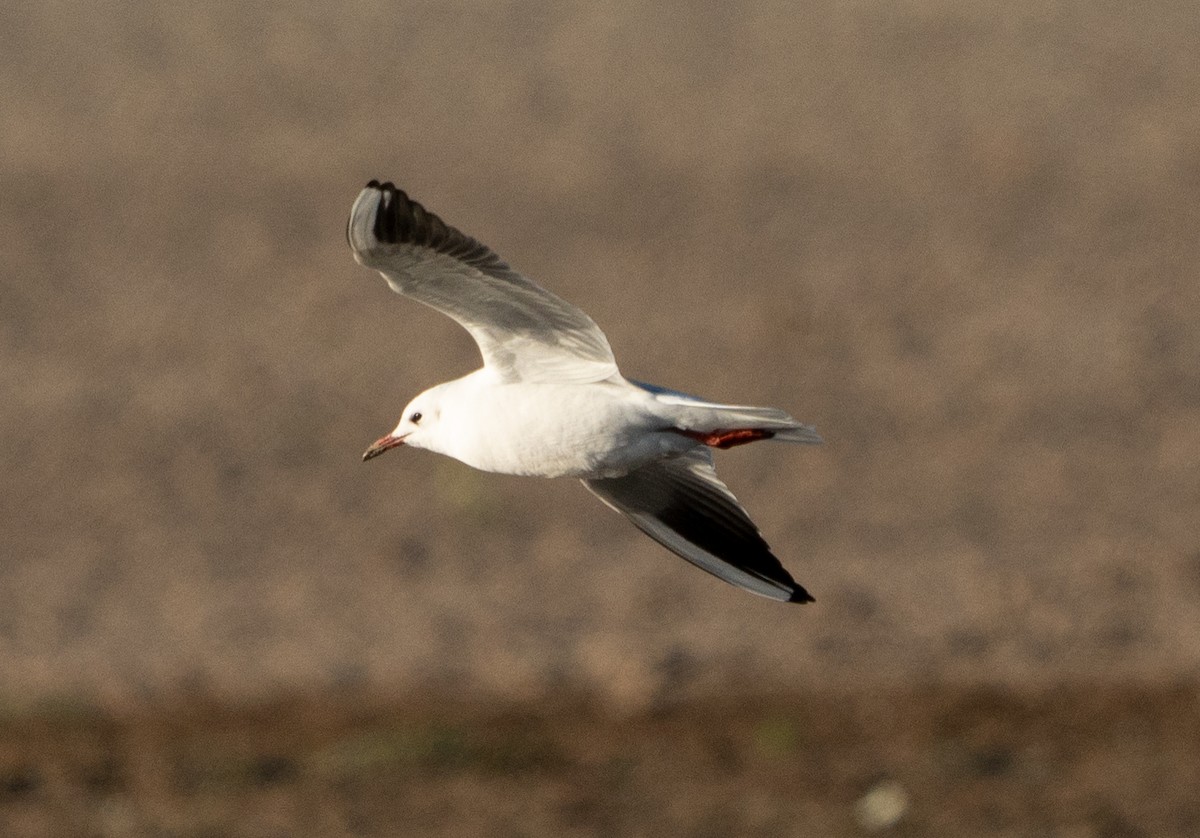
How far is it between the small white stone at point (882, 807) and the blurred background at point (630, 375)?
0.04 m

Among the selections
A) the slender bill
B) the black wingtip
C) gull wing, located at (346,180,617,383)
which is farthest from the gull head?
the black wingtip

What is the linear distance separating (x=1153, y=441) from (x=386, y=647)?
532 centimetres

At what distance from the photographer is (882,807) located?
10977mm

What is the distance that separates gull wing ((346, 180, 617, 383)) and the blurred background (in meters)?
5.44

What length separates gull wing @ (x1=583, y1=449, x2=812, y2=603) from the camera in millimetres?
6672

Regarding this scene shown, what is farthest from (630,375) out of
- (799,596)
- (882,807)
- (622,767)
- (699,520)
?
(799,596)

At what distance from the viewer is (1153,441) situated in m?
14.0

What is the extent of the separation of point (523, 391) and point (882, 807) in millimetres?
5667

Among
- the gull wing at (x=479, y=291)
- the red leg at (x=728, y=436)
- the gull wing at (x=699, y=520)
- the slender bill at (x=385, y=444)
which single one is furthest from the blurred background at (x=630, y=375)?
the gull wing at (x=479, y=291)

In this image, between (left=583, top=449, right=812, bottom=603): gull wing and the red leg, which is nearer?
the red leg

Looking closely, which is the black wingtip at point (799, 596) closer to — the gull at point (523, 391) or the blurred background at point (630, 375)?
the gull at point (523, 391)

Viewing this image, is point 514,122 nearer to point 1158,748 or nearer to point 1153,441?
point 1153,441

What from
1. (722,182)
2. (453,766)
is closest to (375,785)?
(453,766)

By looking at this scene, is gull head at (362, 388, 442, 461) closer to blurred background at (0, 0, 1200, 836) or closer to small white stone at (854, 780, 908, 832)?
blurred background at (0, 0, 1200, 836)
